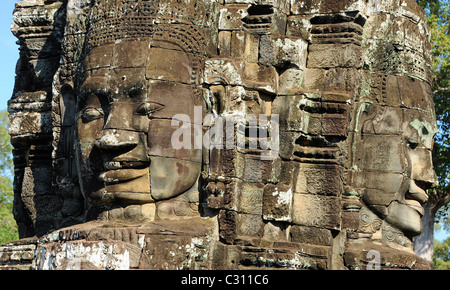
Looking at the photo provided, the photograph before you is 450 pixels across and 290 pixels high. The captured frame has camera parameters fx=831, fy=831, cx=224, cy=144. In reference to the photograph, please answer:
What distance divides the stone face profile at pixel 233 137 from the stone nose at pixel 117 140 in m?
0.02

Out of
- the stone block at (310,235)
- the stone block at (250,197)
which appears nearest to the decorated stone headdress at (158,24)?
the stone block at (250,197)

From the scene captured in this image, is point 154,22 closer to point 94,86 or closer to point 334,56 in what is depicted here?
point 94,86

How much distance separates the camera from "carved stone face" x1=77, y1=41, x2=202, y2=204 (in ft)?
31.2

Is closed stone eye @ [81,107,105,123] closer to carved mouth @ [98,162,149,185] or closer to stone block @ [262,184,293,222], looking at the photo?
carved mouth @ [98,162,149,185]

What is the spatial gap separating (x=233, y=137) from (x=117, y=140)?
1.33 metres

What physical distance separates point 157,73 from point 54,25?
2.84 m

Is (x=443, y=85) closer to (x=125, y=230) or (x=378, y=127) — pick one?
(x=378, y=127)

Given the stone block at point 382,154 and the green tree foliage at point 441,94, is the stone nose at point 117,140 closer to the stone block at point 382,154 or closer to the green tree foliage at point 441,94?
the stone block at point 382,154

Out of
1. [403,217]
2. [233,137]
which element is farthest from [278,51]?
[403,217]

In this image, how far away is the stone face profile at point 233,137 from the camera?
9484mm

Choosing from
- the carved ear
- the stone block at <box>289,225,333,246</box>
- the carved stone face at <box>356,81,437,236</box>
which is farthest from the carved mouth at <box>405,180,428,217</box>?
the carved ear

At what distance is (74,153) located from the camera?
10.4 m

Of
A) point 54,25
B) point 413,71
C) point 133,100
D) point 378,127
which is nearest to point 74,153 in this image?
point 133,100

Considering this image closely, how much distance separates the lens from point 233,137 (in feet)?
31.4
